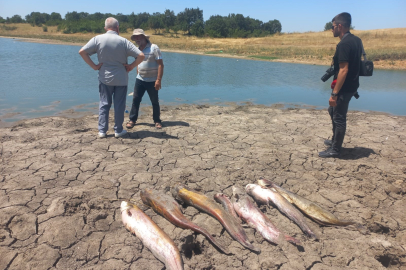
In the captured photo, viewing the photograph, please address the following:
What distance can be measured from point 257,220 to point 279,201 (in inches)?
19.0

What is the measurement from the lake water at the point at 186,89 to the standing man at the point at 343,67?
502 cm

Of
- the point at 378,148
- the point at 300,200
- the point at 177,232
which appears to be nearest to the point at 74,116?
the point at 177,232

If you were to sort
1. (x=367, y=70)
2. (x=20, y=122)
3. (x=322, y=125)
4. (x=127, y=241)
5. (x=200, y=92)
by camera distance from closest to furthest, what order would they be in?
(x=127, y=241)
(x=367, y=70)
(x=20, y=122)
(x=322, y=125)
(x=200, y=92)

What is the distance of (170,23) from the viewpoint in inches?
2343

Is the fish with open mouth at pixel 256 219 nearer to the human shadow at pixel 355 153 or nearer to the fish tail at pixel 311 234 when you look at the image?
the fish tail at pixel 311 234

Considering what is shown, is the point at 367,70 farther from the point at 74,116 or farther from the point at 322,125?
the point at 74,116

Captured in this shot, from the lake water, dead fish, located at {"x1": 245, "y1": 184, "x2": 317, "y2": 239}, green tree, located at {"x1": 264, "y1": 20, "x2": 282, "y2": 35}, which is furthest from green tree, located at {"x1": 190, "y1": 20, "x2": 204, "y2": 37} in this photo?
dead fish, located at {"x1": 245, "y1": 184, "x2": 317, "y2": 239}

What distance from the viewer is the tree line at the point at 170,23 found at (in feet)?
174

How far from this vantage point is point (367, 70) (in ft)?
15.0

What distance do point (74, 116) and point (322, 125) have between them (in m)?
6.29

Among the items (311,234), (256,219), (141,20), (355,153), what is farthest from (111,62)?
(141,20)

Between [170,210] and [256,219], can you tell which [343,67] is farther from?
[170,210]

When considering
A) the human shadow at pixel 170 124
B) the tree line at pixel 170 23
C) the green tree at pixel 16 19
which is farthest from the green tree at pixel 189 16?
the human shadow at pixel 170 124

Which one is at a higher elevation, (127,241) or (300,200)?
(300,200)
